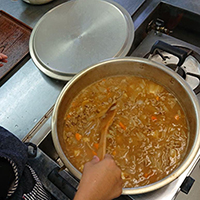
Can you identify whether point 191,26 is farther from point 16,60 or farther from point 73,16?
point 16,60

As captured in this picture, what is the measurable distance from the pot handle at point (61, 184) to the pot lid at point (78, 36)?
1.89ft

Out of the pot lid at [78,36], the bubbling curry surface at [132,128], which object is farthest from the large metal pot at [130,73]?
the pot lid at [78,36]

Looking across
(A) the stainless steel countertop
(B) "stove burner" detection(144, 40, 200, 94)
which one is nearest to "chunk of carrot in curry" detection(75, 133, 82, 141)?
(A) the stainless steel countertop

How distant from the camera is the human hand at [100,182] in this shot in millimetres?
811

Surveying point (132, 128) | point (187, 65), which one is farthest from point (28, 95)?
point (187, 65)

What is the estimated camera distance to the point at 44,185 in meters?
1.22

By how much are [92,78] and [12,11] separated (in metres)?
1.01

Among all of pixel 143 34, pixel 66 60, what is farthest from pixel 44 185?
pixel 143 34

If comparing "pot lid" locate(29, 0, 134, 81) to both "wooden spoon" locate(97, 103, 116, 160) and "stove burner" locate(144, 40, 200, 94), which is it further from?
"wooden spoon" locate(97, 103, 116, 160)

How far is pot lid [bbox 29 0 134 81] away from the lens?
1456mm

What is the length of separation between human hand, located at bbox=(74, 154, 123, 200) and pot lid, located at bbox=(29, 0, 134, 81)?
0.72m

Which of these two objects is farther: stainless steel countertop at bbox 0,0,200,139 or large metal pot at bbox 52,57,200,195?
stainless steel countertop at bbox 0,0,200,139

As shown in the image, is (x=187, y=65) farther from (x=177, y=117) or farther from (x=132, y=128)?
(x=132, y=128)

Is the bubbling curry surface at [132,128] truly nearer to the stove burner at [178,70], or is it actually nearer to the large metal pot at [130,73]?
the large metal pot at [130,73]
